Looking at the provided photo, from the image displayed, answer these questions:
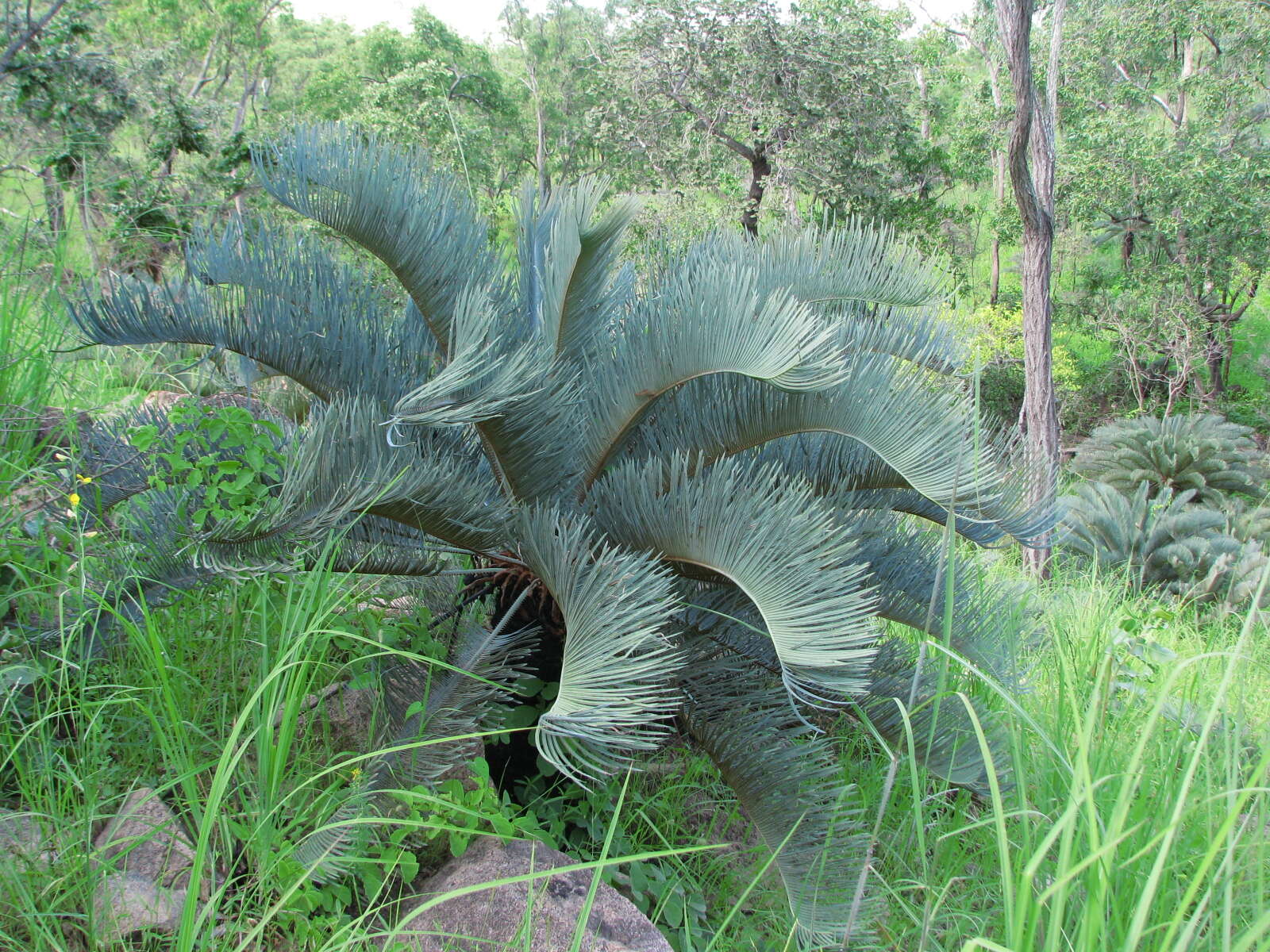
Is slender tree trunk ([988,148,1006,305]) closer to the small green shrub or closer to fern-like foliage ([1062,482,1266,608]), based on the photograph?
fern-like foliage ([1062,482,1266,608])

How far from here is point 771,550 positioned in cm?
194

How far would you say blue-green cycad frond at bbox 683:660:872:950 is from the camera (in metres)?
1.99

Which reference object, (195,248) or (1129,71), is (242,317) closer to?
(195,248)

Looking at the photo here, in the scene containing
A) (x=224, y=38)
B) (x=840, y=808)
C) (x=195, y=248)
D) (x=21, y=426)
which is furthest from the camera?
(x=224, y=38)

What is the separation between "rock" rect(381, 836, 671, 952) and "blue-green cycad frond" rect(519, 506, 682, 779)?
25 cm

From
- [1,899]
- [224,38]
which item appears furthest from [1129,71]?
[1,899]

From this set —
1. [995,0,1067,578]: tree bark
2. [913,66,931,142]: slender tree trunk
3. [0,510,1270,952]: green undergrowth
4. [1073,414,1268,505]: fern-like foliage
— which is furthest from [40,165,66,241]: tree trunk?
[913,66,931,142]: slender tree trunk

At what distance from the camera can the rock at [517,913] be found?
1.73 m

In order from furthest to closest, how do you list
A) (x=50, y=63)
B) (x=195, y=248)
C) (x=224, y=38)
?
(x=224, y=38)
(x=50, y=63)
(x=195, y=248)

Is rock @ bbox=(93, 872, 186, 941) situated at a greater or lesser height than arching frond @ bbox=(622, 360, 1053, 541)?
lesser

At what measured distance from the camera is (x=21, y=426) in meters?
2.53

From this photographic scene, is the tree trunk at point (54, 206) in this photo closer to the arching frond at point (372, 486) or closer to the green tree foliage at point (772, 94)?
the arching frond at point (372, 486)

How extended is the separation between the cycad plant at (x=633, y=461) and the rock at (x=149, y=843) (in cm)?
45

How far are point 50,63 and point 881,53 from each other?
41.2 ft
